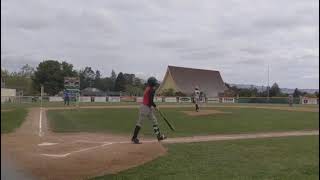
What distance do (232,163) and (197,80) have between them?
5191cm

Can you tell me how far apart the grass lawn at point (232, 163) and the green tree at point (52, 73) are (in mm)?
61792

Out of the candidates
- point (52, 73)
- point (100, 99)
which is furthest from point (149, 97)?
point (52, 73)

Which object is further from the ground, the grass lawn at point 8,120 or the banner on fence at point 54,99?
the banner on fence at point 54,99

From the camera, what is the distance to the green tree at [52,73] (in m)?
73.4

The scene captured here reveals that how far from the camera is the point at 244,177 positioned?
8.37m

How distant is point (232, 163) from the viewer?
9.90 meters

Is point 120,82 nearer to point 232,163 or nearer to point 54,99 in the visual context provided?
point 54,99

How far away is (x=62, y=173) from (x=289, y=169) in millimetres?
3937

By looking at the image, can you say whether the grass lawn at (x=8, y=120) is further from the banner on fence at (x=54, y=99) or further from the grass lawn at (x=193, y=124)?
the banner on fence at (x=54, y=99)

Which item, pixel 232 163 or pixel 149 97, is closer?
pixel 232 163

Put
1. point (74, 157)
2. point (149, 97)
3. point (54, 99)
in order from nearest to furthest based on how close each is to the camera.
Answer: point (74, 157) → point (149, 97) → point (54, 99)

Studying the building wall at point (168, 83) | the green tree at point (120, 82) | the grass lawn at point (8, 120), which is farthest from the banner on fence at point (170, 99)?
the grass lawn at point (8, 120)

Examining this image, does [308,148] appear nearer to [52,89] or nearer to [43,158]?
[43,158]

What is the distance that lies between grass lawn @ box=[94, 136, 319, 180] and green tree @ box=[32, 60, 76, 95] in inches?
2433
